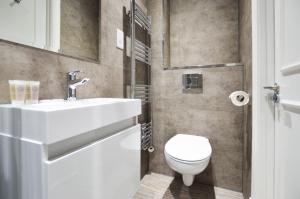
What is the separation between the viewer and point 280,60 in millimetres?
877

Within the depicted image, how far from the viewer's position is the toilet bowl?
1117mm

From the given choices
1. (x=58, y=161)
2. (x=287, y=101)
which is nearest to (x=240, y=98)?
(x=287, y=101)

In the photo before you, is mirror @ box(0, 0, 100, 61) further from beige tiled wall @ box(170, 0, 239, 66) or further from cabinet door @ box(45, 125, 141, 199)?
beige tiled wall @ box(170, 0, 239, 66)

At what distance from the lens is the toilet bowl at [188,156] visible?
1.12 m

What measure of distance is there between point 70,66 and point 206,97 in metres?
1.27

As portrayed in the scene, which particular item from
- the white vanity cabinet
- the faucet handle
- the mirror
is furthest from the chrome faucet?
the white vanity cabinet

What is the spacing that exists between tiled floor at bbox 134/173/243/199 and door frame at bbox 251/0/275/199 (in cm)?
53

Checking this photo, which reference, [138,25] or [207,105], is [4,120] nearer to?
[138,25]

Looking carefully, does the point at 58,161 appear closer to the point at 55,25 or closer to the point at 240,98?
the point at 55,25

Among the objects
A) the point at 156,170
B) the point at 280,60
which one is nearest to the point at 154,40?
the point at 280,60

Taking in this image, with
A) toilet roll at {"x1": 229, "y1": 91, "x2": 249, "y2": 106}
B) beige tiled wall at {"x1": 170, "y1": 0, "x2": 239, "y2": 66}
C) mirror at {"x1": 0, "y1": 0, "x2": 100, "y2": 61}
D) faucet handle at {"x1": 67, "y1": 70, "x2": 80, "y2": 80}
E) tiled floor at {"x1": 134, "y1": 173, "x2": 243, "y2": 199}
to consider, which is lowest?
tiled floor at {"x1": 134, "y1": 173, "x2": 243, "y2": 199}

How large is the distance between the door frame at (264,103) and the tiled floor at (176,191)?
53 centimetres

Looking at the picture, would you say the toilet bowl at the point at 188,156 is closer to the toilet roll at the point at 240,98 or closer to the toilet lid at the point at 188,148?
the toilet lid at the point at 188,148

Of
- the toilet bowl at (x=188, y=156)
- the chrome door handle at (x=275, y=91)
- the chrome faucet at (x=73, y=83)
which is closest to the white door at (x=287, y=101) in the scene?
the chrome door handle at (x=275, y=91)
